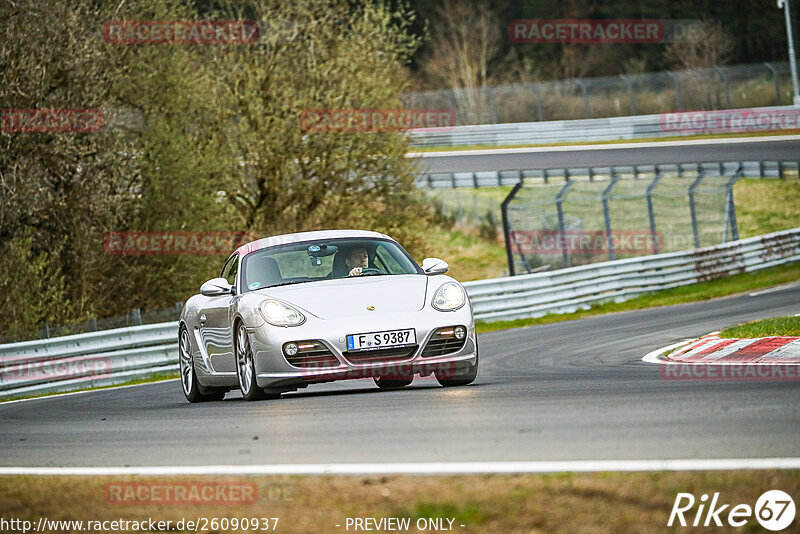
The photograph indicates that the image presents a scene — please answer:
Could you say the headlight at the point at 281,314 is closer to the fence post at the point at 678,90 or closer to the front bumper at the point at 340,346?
the front bumper at the point at 340,346

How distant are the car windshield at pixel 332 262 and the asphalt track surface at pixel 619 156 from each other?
29405mm

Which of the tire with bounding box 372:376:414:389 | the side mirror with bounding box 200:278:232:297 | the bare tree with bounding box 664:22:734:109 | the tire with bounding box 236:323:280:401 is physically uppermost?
the bare tree with bounding box 664:22:734:109

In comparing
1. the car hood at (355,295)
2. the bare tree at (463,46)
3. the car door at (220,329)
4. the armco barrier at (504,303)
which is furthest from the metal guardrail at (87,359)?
the bare tree at (463,46)

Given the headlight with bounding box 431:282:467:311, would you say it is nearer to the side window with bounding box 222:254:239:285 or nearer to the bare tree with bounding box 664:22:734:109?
the side window with bounding box 222:254:239:285

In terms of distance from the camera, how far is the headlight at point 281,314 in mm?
9258

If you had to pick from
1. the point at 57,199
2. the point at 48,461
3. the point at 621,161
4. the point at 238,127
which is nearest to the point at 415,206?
the point at 238,127

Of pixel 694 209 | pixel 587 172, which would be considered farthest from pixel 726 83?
pixel 694 209

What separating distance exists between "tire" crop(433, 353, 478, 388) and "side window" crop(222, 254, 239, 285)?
6.89ft

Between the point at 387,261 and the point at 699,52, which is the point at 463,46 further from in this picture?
the point at 387,261

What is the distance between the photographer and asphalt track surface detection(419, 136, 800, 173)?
1623 inches

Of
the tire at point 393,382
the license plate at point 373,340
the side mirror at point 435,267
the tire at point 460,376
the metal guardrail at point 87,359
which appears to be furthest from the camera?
the metal guardrail at point 87,359

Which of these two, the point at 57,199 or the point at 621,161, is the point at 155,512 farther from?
the point at 621,161

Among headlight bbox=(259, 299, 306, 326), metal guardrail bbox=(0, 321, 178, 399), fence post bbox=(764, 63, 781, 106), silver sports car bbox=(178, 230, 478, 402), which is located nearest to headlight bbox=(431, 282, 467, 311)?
silver sports car bbox=(178, 230, 478, 402)

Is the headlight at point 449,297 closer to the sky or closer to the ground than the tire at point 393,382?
closer to the sky
